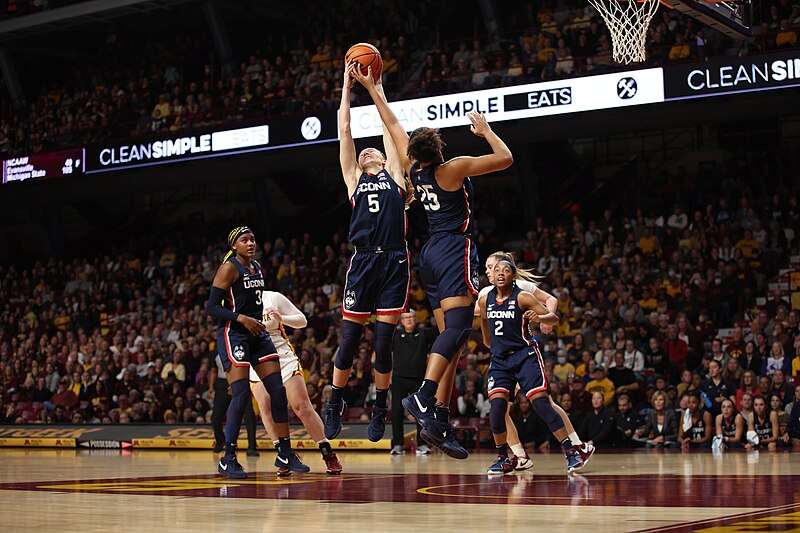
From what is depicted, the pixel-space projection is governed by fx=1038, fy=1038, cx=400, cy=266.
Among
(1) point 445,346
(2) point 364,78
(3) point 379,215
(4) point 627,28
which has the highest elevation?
(4) point 627,28

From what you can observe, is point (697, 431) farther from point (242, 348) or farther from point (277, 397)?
point (242, 348)

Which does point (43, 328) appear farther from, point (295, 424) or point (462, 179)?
point (462, 179)

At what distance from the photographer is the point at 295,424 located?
54.6 feet

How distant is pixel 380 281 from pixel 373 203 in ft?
1.94

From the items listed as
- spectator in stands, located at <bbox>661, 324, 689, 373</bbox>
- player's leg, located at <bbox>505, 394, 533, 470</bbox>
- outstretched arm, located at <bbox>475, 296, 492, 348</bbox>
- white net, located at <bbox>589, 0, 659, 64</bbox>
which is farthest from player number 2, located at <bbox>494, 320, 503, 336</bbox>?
spectator in stands, located at <bbox>661, 324, 689, 373</bbox>

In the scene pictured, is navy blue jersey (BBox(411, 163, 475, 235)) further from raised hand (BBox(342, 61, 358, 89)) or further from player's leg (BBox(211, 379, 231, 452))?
player's leg (BBox(211, 379, 231, 452))

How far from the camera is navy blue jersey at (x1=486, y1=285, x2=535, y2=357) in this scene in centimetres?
956

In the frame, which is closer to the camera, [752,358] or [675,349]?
[752,358]

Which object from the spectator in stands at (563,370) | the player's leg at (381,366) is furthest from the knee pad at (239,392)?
the spectator in stands at (563,370)

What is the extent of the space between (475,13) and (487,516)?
20569 mm

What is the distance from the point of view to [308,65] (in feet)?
78.0

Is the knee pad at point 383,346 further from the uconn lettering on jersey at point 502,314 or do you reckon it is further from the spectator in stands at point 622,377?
the spectator in stands at point 622,377

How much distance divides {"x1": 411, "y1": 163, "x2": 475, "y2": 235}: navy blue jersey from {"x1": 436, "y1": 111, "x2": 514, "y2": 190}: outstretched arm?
0.08 m

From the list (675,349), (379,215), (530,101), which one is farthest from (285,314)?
(530,101)
